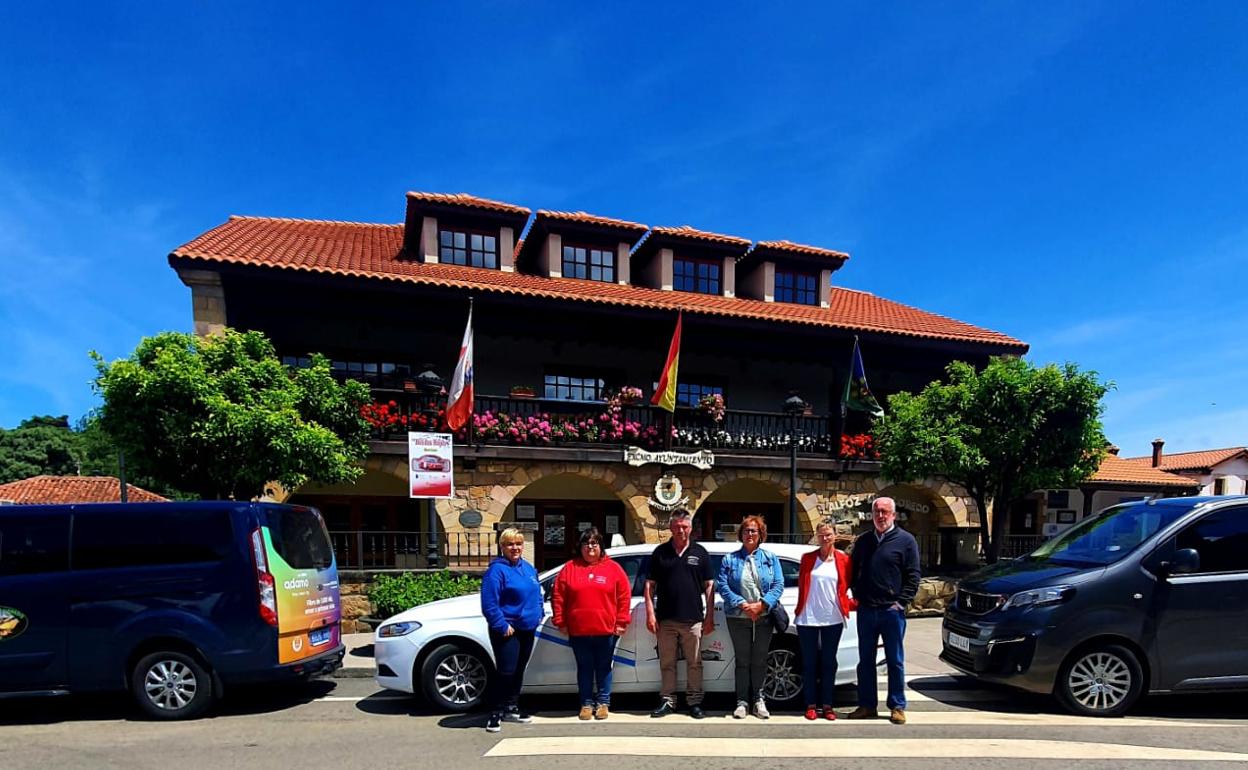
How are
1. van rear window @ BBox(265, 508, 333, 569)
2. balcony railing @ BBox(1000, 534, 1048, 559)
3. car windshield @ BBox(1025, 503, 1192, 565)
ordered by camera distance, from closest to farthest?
car windshield @ BBox(1025, 503, 1192, 565)
van rear window @ BBox(265, 508, 333, 569)
balcony railing @ BBox(1000, 534, 1048, 559)

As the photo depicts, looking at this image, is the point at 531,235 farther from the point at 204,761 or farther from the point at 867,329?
the point at 204,761

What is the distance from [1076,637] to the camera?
553cm

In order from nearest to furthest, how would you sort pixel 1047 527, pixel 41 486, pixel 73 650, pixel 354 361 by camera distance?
pixel 73 650 < pixel 354 361 < pixel 1047 527 < pixel 41 486

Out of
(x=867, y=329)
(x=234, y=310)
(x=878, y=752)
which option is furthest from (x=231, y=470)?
(x=867, y=329)

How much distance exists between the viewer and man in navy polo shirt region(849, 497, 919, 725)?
533 centimetres

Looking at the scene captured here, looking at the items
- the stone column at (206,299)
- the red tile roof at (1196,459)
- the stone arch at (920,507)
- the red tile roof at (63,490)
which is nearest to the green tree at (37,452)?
the red tile roof at (63,490)

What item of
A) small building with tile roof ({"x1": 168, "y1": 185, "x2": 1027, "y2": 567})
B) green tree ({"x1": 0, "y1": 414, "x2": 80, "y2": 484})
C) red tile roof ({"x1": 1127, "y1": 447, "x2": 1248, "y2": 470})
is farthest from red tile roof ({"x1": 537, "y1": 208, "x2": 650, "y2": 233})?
green tree ({"x1": 0, "y1": 414, "x2": 80, "y2": 484})

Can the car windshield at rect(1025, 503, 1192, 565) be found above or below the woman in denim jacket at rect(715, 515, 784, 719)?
above

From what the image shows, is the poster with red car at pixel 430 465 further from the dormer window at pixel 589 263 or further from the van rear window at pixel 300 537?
the dormer window at pixel 589 263

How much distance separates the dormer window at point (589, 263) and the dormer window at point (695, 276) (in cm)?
158

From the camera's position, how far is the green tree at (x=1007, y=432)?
35.7 ft

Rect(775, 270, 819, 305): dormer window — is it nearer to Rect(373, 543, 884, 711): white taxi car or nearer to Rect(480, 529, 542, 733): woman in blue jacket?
Rect(373, 543, 884, 711): white taxi car

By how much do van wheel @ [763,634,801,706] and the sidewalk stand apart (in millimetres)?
2199

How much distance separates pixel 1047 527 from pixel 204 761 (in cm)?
1886
